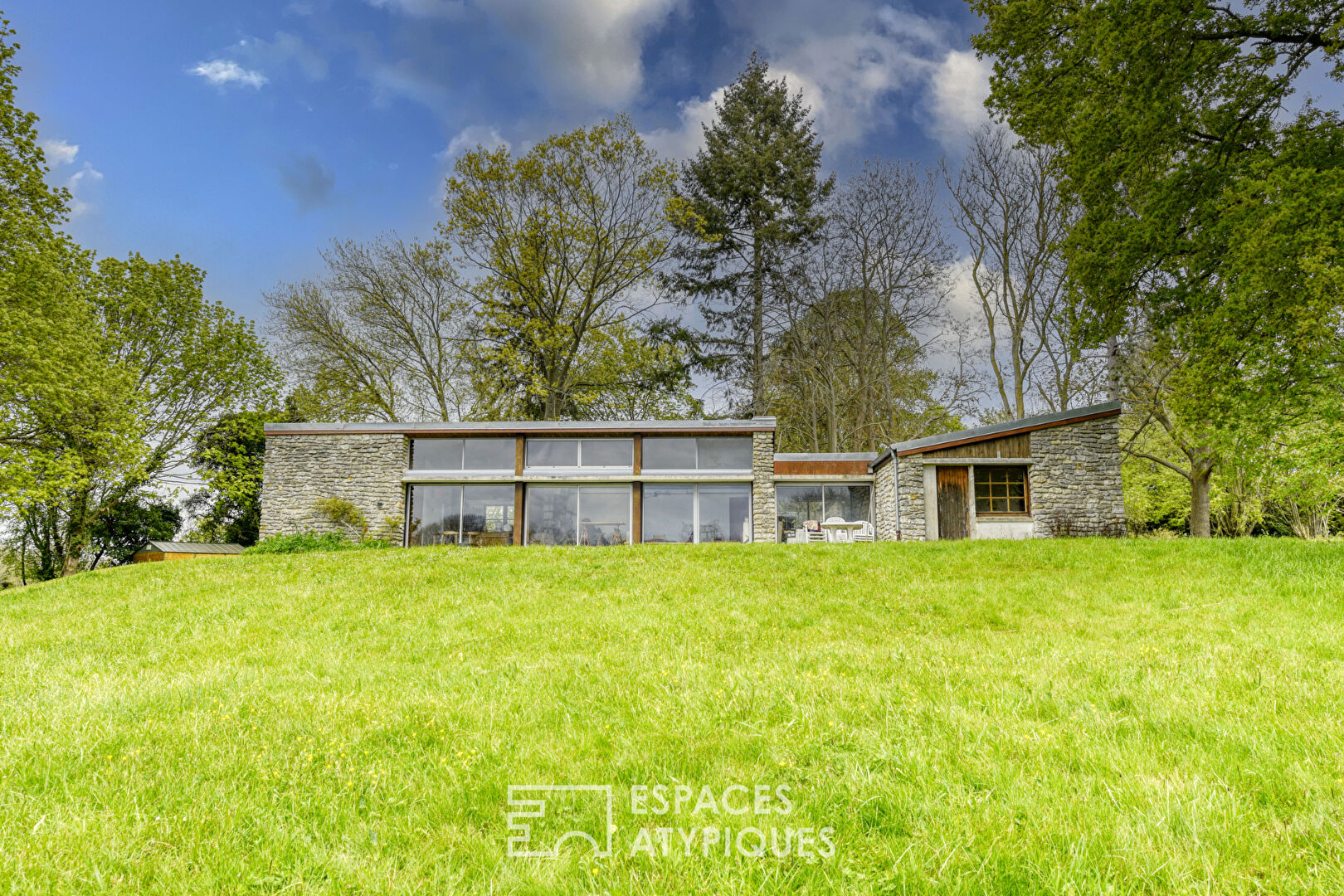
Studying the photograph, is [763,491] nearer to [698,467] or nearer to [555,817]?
[698,467]

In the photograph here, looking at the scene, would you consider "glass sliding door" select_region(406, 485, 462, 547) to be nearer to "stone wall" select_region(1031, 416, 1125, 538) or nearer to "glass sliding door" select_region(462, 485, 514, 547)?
"glass sliding door" select_region(462, 485, 514, 547)

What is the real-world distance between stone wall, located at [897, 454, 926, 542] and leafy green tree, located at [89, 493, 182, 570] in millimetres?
28483

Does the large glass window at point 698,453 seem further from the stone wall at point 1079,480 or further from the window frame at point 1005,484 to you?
the stone wall at point 1079,480

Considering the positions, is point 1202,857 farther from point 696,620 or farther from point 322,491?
point 322,491

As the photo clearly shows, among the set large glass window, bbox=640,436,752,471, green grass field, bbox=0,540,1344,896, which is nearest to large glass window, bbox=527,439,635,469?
large glass window, bbox=640,436,752,471

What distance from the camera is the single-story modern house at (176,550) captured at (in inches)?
1011

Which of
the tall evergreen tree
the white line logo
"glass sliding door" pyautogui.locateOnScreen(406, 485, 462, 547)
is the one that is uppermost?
the tall evergreen tree

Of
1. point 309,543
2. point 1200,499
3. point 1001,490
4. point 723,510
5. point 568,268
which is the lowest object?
point 309,543

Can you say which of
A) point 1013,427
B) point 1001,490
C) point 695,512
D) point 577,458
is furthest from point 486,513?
point 1013,427

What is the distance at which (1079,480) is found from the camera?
19.5m

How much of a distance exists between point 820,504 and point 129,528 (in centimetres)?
2897

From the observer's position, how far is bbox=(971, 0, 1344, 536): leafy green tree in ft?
32.4

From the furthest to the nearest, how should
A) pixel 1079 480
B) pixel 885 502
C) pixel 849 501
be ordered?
pixel 849 501 < pixel 885 502 < pixel 1079 480

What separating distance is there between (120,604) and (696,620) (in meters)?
8.56
